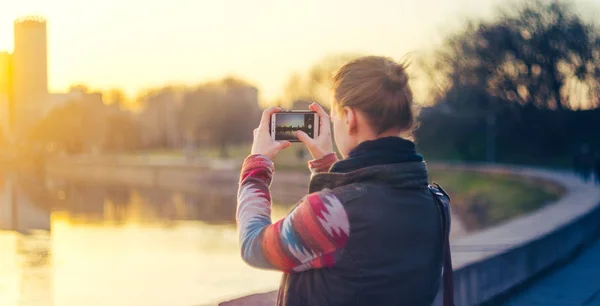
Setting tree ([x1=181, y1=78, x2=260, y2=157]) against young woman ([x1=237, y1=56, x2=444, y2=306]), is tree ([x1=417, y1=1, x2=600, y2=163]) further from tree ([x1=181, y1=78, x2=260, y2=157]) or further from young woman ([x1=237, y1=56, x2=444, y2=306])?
young woman ([x1=237, y1=56, x2=444, y2=306])

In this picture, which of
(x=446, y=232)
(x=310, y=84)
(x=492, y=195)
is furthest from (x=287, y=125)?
(x=310, y=84)

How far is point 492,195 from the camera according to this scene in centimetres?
4631

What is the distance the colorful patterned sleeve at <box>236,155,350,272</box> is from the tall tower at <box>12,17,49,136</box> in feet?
76.0

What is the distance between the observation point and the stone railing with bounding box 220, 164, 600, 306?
5.98 m

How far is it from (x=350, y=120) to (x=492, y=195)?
45.2m

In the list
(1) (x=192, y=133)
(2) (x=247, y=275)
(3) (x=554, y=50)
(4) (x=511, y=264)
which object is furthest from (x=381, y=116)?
(1) (x=192, y=133)

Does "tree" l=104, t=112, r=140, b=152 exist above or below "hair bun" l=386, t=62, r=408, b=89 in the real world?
below

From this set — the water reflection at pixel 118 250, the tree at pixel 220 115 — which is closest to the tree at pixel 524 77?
the water reflection at pixel 118 250

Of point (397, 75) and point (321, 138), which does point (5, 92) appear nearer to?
point (321, 138)

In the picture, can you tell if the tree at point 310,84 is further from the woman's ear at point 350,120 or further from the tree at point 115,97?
the woman's ear at point 350,120

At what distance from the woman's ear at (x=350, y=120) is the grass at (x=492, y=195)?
1168 inches

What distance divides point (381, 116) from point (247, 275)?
96.9 ft

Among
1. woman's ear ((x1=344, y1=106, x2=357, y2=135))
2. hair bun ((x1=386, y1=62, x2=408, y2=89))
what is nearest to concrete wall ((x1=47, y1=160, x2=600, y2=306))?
woman's ear ((x1=344, y1=106, x2=357, y2=135))

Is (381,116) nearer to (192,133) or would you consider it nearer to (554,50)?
(554,50)
